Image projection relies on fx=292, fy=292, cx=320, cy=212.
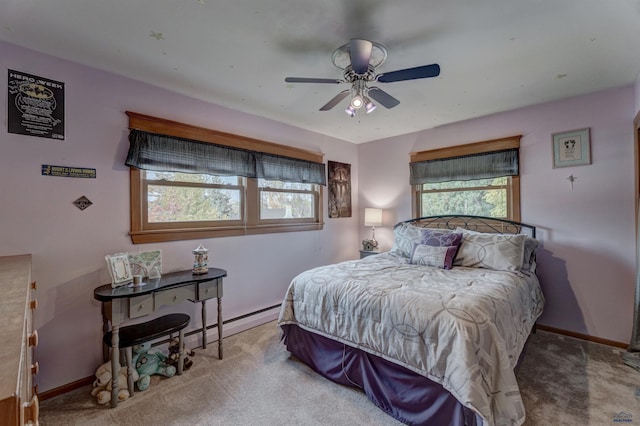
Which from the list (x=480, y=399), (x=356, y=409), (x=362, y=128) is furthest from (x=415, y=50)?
(x=356, y=409)

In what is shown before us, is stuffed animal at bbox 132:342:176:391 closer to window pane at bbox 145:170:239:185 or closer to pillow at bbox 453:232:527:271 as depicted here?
window pane at bbox 145:170:239:185

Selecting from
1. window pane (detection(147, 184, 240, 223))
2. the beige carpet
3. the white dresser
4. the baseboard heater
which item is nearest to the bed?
the beige carpet

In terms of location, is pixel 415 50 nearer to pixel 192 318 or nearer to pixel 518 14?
pixel 518 14

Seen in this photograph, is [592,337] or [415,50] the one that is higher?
[415,50]

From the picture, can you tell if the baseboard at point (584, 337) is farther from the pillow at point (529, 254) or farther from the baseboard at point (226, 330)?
the baseboard at point (226, 330)

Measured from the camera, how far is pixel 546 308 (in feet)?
10.3

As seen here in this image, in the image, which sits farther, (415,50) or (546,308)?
(546,308)

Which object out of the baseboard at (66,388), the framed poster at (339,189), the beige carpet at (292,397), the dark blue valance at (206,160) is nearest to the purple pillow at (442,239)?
the beige carpet at (292,397)

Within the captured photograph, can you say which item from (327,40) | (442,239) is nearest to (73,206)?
(327,40)

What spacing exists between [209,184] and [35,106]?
140 centimetres

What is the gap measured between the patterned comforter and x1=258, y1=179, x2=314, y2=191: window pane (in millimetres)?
1431

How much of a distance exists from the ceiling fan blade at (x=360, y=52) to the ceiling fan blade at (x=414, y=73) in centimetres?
17

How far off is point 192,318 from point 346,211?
270cm

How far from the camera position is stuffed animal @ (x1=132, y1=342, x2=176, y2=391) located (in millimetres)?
2239
